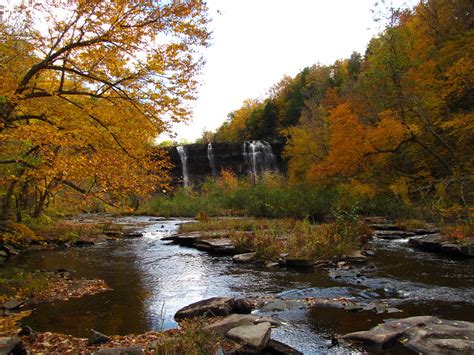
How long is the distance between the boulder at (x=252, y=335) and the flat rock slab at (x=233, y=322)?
19cm

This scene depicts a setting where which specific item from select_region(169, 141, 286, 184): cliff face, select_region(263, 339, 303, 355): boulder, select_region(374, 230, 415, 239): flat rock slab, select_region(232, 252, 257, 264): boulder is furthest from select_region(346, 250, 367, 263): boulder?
select_region(169, 141, 286, 184): cliff face

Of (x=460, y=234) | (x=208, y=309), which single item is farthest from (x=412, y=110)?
(x=208, y=309)

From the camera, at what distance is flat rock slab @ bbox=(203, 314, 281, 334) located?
210 inches

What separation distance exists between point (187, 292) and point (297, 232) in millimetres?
4624

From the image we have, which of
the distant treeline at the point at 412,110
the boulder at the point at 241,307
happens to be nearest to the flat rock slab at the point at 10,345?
the boulder at the point at 241,307

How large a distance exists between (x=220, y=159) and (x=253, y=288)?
35880 mm

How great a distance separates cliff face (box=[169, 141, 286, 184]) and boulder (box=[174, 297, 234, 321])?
36.5 meters

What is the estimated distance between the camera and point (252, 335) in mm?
4926

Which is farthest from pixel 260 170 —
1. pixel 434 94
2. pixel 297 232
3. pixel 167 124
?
pixel 167 124

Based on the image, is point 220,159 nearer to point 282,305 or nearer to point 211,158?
point 211,158

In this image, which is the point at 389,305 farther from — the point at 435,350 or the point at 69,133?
the point at 69,133

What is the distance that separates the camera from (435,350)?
14.9 ft

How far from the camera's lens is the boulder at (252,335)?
4.75 metres

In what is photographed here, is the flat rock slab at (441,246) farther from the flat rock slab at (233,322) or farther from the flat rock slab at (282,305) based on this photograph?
the flat rock slab at (233,322)
